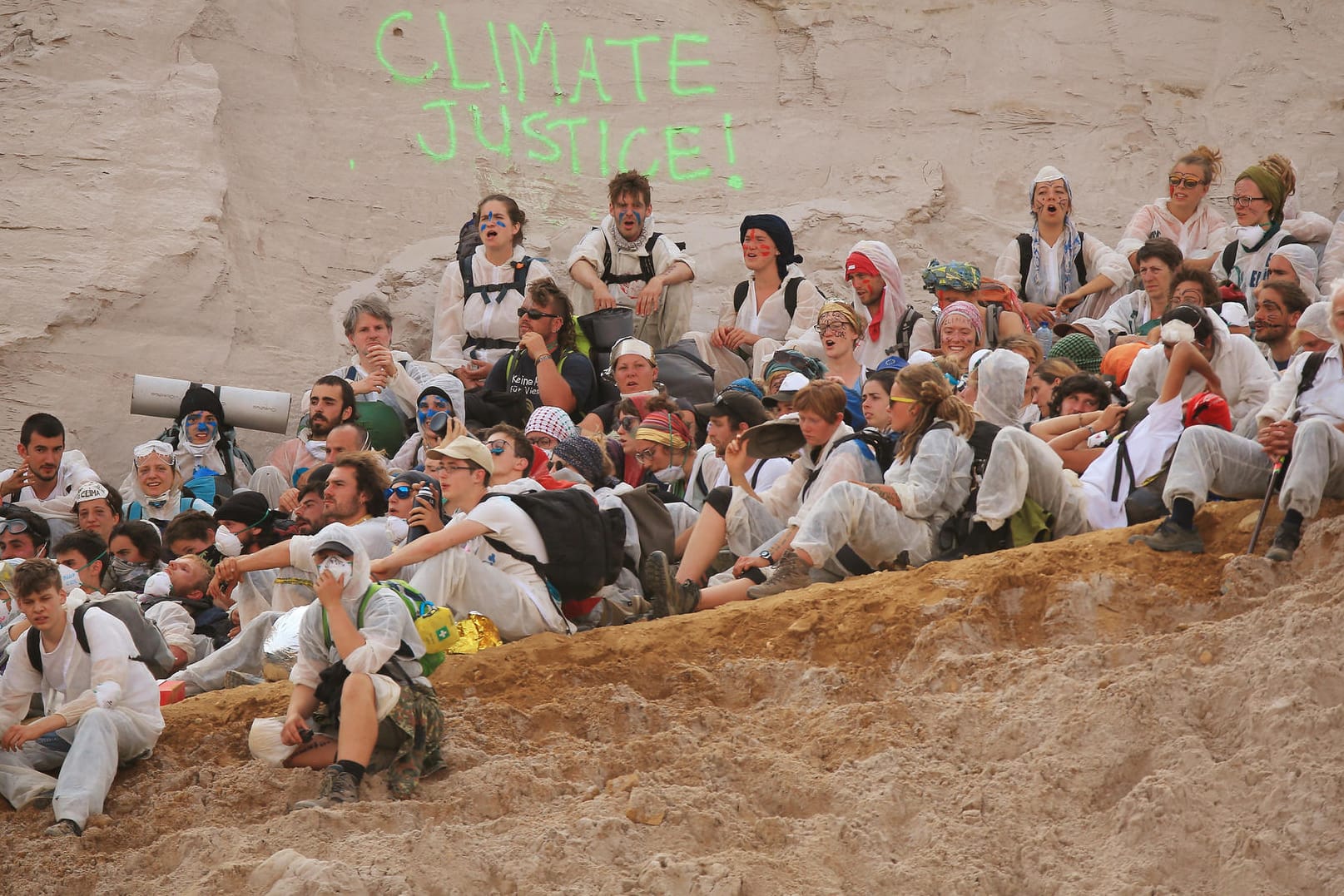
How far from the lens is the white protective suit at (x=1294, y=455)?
287 inches

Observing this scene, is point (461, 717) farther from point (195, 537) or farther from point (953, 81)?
point (953, 81)

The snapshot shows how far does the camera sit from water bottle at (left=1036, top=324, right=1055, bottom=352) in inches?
446

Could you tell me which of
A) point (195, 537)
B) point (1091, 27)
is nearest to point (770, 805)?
point (195, 537)

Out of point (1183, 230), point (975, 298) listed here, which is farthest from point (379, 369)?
point (1183, 230)

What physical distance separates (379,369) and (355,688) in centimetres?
471

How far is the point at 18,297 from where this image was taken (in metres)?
12.8

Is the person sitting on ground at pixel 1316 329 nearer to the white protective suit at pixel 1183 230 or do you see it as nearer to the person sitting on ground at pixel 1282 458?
the person sitting on ground at pixel 1282 458

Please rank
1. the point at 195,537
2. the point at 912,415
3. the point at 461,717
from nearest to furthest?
1. the point at 461,717
2. the point at 912,415
3. the point at 195,537

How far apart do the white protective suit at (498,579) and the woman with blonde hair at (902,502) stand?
3.31 feet

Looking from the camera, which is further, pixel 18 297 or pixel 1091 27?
pixel 1091 27

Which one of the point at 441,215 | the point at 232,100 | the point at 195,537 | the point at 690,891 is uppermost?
the point at 232,100

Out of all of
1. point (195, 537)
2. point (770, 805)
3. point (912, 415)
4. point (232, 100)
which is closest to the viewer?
point (770, 805)

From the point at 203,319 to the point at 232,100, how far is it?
2.07 meters

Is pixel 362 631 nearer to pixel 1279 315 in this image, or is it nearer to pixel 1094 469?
pixel 1094 469
